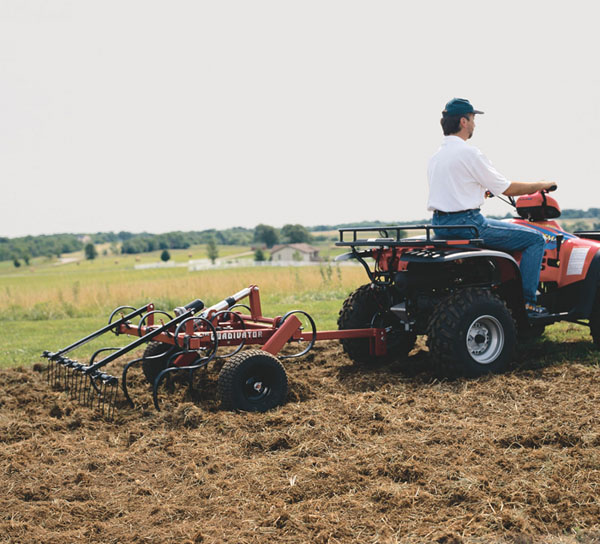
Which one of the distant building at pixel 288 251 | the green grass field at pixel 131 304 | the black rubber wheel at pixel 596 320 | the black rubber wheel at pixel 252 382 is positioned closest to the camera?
the black rubber wheel at pixel 252 382

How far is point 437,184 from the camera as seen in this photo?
6.52 m

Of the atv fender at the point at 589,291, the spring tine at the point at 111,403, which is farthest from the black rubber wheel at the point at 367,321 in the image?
the spring tine at the point at 111,403

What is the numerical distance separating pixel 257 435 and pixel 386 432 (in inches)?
38.7

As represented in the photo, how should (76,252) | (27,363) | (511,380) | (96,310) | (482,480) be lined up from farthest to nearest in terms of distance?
(76,252)
(96,310)
(27,363)
(511,380)
(482,480)

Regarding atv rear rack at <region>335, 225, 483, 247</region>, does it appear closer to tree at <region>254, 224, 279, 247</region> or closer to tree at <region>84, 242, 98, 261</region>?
tree at <region>254, 224, 279, 247</region>

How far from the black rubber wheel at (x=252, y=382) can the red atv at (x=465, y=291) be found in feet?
5.04

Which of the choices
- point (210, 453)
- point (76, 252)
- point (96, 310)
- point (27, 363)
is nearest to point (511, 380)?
A: point (210, 453)

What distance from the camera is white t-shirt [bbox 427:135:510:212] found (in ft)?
20.7

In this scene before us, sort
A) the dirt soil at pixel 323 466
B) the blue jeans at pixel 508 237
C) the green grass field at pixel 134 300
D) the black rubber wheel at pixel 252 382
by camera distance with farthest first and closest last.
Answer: the green grass field at pixel 134 300
the blue jeans at pixel 508 237
the black rubber wheel at pixel 252 382
the dirt soil at pixel 323 466

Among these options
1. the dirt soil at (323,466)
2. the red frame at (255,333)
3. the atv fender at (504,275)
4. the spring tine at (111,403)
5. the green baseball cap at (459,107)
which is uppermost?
the green baseball cap at (459,107)

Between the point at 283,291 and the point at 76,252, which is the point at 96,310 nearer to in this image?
the point at 283,291

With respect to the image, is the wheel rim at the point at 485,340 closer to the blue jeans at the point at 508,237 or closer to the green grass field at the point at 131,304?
the blue jeans at the point at 508,237

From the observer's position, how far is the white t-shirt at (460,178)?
630 centimetres

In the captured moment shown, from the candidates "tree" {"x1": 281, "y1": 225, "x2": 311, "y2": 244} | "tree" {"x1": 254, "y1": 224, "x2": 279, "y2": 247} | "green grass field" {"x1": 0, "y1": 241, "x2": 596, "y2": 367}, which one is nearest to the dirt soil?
"green grass field" {"x1": 0, "y1": 241, "x2": 596, "y2": 367}
